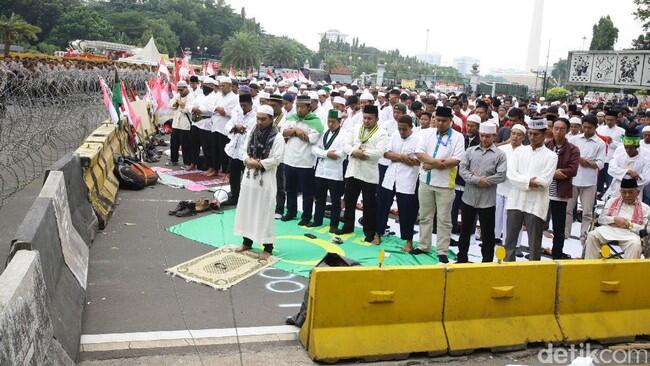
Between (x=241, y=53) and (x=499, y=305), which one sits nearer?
(x=499, y=305)

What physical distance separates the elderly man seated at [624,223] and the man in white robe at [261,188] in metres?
3.85

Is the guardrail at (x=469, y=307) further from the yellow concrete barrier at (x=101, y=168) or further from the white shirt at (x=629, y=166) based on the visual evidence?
the yellow concrete barrier at (x=101, y=168)

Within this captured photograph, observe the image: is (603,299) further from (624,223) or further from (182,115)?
(182,115)

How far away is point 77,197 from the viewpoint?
23.5ft

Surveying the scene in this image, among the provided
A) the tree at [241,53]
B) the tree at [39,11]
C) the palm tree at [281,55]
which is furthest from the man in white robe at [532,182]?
the palm tree at [281,55]

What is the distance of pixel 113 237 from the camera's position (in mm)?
7789

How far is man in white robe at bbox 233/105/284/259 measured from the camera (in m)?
7.21

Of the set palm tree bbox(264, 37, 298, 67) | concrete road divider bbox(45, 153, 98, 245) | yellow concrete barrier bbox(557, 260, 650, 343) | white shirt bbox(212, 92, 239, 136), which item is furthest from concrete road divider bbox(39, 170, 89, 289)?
palm tree bbox(264, 37, 298, 67)

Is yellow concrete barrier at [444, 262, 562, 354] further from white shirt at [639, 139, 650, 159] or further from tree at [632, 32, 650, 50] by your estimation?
tree at [632, 32, 650, 50]

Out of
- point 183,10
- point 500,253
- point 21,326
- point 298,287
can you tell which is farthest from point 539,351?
point 183,10

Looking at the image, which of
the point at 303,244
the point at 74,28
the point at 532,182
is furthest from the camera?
the point at 74,28

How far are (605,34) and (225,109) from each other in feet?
207

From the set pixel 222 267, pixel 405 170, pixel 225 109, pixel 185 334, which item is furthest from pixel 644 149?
pixel 225 109

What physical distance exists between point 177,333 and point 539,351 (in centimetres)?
323
